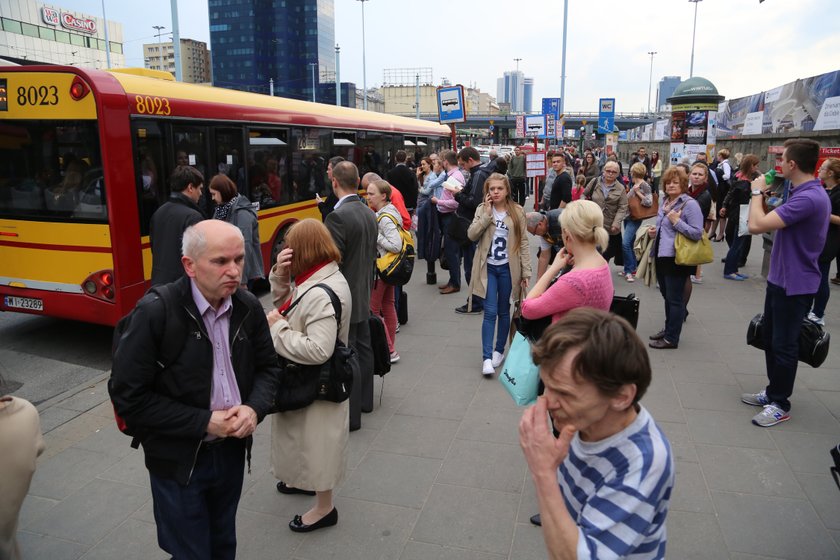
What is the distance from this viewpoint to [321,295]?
3.16 meters

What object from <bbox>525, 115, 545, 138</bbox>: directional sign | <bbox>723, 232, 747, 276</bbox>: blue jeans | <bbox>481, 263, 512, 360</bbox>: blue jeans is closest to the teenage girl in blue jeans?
<bbox>481, 263, 512, 360</bbox>: blue jeans

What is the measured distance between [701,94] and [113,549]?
81.0 feet

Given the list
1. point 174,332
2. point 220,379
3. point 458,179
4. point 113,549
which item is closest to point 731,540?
point 220,379

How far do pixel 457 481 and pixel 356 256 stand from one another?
1.74 m

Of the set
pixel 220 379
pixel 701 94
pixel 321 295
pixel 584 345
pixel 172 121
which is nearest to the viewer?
pixel 584 345

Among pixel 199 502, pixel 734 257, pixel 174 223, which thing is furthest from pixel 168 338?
pixel 734 257

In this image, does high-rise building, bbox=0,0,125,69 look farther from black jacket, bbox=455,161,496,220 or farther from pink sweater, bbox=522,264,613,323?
pink sweater, bbox=522,264,613,323

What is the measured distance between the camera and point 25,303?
22.1 feet

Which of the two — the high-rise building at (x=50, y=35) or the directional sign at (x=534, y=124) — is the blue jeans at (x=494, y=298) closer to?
the directional sign at (x=534, y=124)

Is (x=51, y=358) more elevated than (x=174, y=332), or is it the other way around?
(x=174, y=332)

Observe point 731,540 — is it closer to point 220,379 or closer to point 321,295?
point 321,295

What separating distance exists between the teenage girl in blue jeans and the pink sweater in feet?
7.89

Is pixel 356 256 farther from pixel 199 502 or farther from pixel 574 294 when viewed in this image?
pixel 199 502

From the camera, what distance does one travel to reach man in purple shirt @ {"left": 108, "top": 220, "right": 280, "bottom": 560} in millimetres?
2279
